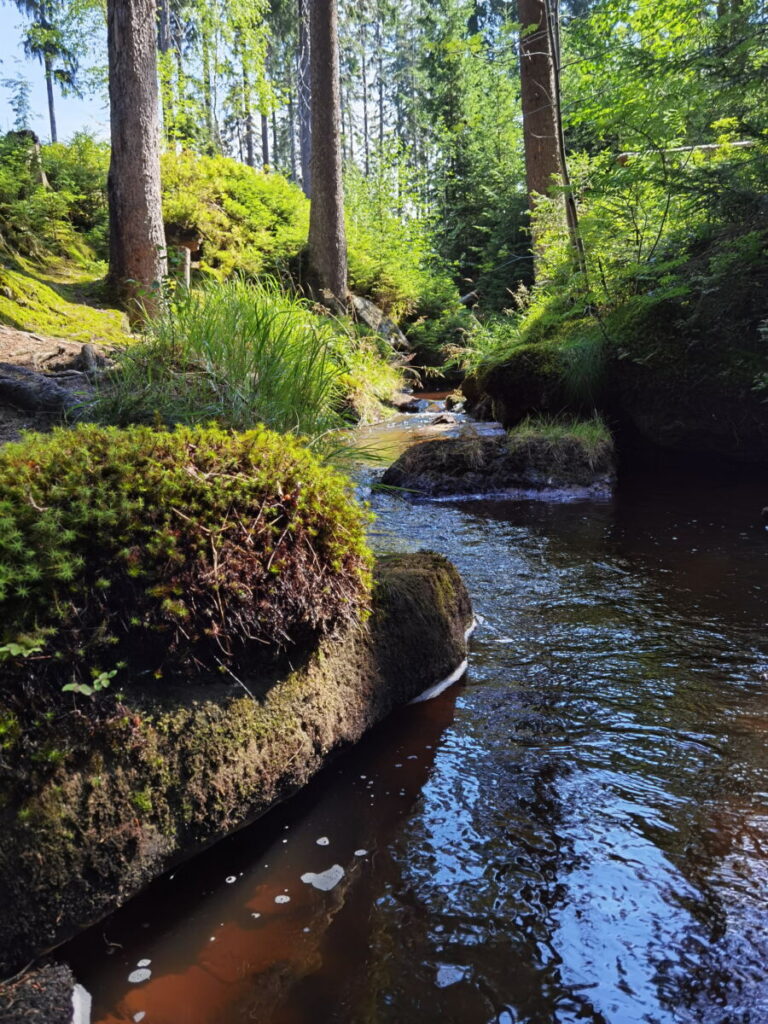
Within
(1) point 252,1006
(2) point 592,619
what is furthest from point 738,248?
(1) point 252,1006

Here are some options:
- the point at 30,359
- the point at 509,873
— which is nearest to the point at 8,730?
the point at 509,873

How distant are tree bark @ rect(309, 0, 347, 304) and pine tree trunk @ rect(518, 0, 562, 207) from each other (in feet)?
11.7

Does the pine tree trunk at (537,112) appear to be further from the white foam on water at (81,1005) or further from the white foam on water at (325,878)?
the white foam on water at (81,1005)

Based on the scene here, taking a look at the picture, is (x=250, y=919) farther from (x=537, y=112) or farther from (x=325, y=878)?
(x=537, y=112)

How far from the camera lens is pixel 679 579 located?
4285 millimetres

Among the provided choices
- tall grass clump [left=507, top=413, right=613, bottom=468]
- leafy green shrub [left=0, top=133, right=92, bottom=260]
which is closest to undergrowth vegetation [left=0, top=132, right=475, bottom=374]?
leafy green shrub [left=0, top=133, right=92, bottom=260]

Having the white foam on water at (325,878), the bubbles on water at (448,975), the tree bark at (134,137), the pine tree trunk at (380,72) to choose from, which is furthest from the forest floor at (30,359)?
the pine tree trunk at (380,72)

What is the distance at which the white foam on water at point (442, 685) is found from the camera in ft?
9.71

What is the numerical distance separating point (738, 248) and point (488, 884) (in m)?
6.59

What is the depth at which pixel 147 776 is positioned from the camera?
1.82 meters

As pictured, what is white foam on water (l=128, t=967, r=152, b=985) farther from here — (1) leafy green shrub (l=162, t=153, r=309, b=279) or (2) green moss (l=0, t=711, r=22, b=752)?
(1) leafy green shrub (l=162, t=153, r=309, b=279)

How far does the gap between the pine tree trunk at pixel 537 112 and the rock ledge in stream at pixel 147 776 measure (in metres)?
12.2

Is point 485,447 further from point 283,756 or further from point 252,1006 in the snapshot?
point 252,1006

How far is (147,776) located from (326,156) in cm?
→ 1384
